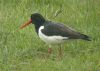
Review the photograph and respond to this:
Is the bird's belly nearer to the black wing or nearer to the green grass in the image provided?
the black wing

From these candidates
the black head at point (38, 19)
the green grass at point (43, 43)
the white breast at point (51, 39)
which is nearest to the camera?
the green grass at point (43, 43)

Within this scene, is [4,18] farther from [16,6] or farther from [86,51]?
[86,51]

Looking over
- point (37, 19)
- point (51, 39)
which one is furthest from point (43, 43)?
point (51, 39)

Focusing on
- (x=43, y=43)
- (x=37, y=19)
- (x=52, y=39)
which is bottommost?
(x=43, y=43)

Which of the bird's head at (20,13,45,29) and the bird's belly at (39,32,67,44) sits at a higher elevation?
the bird's head at (20,13,45,29)

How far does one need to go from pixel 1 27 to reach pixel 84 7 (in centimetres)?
247

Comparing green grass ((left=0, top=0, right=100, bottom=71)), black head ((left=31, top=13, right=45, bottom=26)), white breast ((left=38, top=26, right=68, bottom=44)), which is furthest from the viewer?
black head ((left=31, top=13, right=45, bottom=26))

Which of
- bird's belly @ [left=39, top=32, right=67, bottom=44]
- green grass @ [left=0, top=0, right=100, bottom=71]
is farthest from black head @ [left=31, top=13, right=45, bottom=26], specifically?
bird's belly @ [left=39, top=32, right=67, bottom=44]

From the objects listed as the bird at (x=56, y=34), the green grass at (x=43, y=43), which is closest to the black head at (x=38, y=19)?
the bird at (x=56, y=34)

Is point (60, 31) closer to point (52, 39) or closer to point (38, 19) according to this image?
point (52, 39)

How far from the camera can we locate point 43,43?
10.7 meters

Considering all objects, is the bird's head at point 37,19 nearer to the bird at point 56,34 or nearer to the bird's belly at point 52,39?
the bird at point 56,34

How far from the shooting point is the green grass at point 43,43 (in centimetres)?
939

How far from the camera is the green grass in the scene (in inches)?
370
